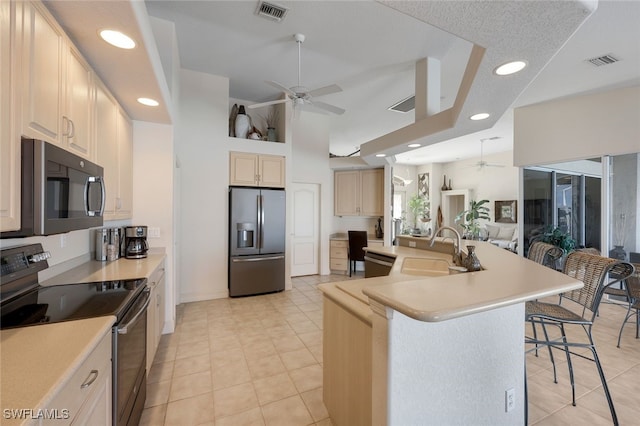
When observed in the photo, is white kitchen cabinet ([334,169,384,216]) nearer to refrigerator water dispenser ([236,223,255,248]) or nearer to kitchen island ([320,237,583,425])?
refrigerator water dispenser ([236,223,255,248])

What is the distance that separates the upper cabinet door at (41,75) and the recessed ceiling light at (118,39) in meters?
0.20

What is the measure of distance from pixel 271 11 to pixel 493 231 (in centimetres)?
893

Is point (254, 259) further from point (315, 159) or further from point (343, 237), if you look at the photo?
point (343, 237)

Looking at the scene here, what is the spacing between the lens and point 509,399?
142 cm

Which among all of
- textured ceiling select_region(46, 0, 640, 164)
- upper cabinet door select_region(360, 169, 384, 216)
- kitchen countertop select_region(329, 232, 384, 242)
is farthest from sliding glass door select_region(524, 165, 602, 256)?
kitchen countertop select_region(329, 232, 384, 242)

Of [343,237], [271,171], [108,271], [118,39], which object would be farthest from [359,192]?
[118,39]

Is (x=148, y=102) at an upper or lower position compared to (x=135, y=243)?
upper

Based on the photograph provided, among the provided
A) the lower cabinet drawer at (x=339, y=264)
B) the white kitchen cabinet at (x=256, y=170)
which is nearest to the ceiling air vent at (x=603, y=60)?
the white kitchen cabinet at (x=256, y=170)

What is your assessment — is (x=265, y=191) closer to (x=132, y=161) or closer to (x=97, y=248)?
(x=132, y=161)

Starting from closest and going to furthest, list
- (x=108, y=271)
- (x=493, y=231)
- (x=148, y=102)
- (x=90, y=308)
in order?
(x=90, y=308)
(x=108, y=271)
(x=148, y=102)
(x=493, y=231)

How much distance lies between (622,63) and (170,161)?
5.69 metres

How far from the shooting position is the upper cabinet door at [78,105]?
4.96 ft

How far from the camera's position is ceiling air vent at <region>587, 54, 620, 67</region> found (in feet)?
11.1

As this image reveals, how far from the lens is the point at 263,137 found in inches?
194
